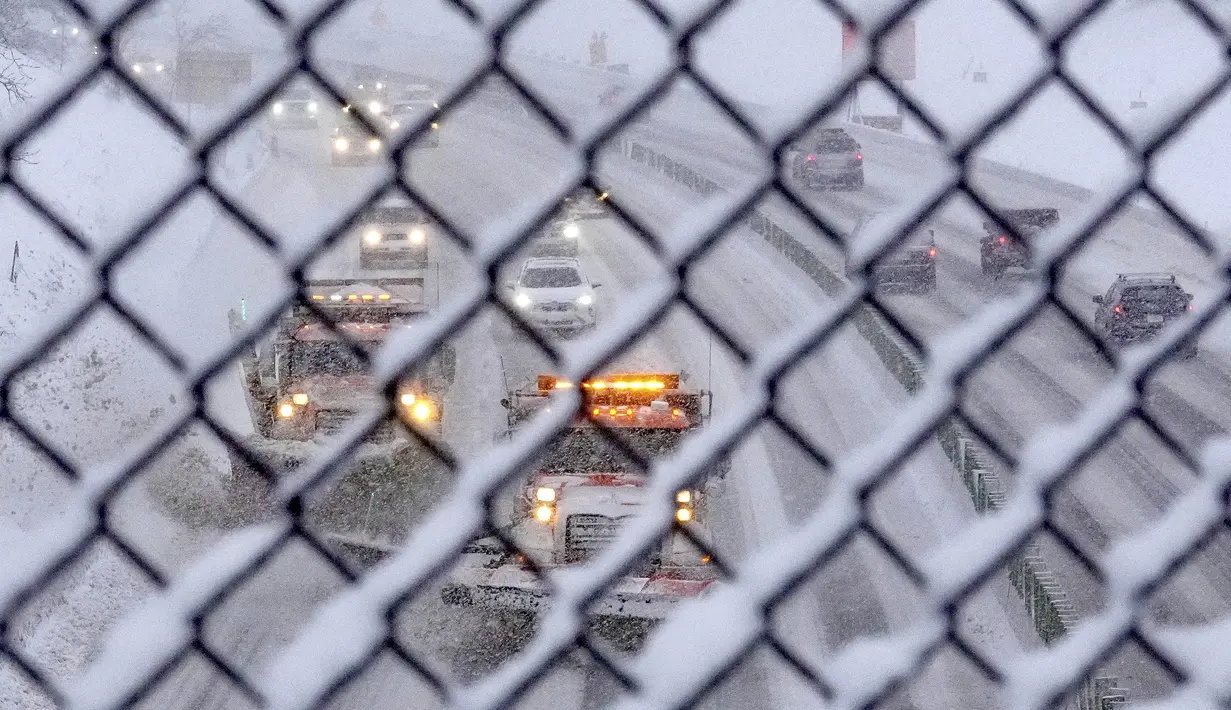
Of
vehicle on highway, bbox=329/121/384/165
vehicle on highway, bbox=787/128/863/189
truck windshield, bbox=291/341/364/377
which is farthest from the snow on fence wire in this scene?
truck windshield, bbox=291/341/364/377

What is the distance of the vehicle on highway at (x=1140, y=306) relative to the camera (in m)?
13.0

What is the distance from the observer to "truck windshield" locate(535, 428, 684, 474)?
35.2 ft

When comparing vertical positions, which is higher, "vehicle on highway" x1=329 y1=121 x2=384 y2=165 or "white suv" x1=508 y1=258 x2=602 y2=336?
"vehicle on highway" x1=329 y1=121 x2=384 y2=165

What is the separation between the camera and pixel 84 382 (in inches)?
355

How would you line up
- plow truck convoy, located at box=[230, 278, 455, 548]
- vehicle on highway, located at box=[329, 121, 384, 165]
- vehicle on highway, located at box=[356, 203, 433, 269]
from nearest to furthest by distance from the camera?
vehicle on highway, located at box=[329, 121, 384, 165] < vehicle on highway, located at box=[356, 203, 433, 269] < plow truck convoy, located at box=[230, 278, 455, 548]

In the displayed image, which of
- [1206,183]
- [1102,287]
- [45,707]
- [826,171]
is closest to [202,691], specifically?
[45,707]

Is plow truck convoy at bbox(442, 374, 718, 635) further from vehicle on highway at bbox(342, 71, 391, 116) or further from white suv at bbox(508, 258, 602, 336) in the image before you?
vehicle on highway at bbox(342, 71, 391, 116)

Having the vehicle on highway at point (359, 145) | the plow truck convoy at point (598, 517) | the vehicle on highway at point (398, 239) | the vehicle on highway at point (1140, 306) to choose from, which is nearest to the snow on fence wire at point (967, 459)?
the vehicle on highway at point (398, 239)

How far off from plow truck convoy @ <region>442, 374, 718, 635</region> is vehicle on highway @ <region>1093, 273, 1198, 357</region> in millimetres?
4058

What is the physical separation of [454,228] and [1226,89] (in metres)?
1.18

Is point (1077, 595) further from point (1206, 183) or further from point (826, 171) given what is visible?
point (826, 171)

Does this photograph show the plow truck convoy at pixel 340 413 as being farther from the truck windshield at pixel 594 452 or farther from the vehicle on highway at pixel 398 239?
the truck windshield at pixel 594 452

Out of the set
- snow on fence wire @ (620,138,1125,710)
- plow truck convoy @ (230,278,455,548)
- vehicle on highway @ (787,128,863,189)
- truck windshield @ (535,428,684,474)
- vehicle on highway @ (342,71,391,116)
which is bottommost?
snow on fence wire @ (620,138,1125,710)

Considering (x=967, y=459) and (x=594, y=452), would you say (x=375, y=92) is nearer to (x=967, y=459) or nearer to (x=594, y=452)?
(x=594, y=452)
